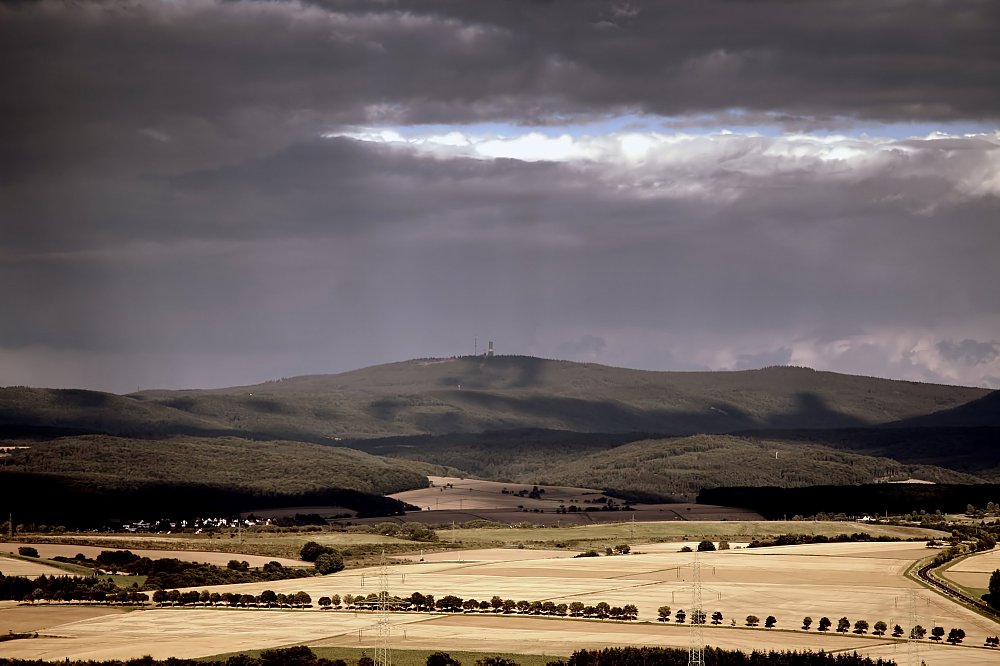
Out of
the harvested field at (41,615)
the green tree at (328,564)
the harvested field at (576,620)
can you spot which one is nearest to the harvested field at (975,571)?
the harvested field at (576,620)

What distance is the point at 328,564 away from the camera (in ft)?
526

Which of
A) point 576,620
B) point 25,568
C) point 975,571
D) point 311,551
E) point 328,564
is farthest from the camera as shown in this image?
point 311,551

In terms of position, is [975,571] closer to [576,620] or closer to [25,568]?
[576,620]

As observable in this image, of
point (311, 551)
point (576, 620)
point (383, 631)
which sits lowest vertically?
point (576, 620)

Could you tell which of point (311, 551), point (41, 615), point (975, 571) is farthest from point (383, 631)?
point (311, 551)

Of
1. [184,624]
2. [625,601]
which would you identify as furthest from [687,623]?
[184,624]

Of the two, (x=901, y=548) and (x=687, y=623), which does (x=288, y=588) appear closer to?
(x=687, y=623)

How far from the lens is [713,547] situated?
600 ft

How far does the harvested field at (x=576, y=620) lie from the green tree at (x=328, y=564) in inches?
71.5

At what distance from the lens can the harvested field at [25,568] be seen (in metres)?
145

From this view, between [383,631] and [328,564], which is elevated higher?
[328,564]

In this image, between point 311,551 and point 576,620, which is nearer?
point 576,620

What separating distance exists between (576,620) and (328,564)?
49.6 metres

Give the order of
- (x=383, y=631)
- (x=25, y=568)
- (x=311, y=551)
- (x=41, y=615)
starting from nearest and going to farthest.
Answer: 1. (x=383, y=631)
2. (x=41, y=615)
3. (x=25, y=568)
4. (x=311, y=551)
